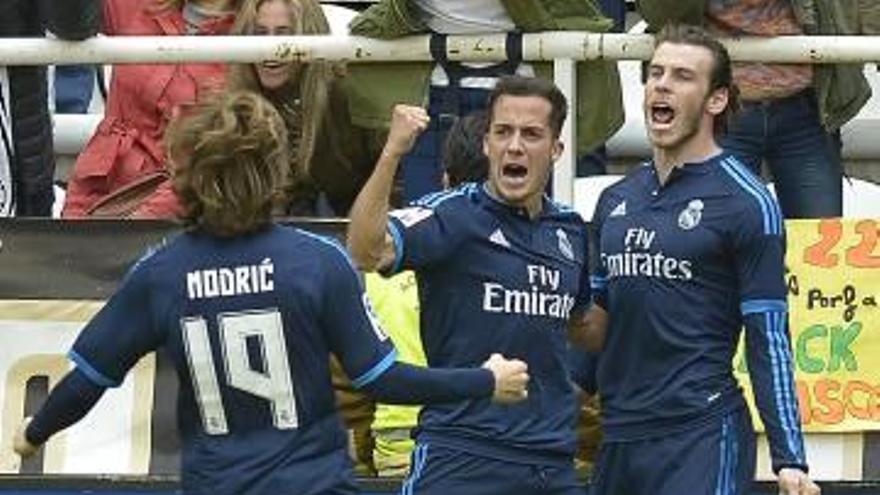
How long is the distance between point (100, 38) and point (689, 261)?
88.3 inches

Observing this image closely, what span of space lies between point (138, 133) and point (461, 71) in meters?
1.18

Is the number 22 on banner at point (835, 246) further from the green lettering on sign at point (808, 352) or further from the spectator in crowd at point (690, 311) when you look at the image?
the spectator in crowd at point (690, 311)

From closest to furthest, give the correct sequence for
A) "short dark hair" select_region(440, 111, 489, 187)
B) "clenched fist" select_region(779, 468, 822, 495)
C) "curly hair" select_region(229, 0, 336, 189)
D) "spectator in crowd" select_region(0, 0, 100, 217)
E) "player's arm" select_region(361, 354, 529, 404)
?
"player's arm" select_region(361, 354, 529, 404)
"clenched fist" select_region(779, 468, 822, 495)
"short dark hair" select_region(440, 111, 489, 187)
"curly hair" select_region(229, 0, 336, 189)
"spectator in crowd" select_region(0, 0, 100, 217)

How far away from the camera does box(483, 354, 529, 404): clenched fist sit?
6535 millimetres

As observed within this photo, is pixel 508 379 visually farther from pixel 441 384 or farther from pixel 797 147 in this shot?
pixel 797 147

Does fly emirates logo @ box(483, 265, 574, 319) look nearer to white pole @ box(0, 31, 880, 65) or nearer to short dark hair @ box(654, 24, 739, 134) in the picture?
short dark hair @ box(654, 24, 739, 134)

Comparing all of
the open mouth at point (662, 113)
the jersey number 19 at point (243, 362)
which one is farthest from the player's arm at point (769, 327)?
the jersey number 19 at point (243, 362)

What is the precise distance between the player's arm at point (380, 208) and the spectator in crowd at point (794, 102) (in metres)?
1.54

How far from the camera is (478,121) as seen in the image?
759cm

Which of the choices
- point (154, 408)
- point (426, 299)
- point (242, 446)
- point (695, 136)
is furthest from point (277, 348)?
point (154, 408)

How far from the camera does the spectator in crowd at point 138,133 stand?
29.6 ft

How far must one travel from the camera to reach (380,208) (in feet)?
23.4

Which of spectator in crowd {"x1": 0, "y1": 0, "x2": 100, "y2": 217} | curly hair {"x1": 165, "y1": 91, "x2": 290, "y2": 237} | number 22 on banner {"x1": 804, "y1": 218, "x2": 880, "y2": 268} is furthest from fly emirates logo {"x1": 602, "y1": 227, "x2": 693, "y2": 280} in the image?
spectator in crowd {"x1": 0, "y1": 0, "x2": 100, "y2": 217}

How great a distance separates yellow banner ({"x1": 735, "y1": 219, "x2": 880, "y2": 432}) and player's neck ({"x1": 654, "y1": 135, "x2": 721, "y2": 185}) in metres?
1.04
